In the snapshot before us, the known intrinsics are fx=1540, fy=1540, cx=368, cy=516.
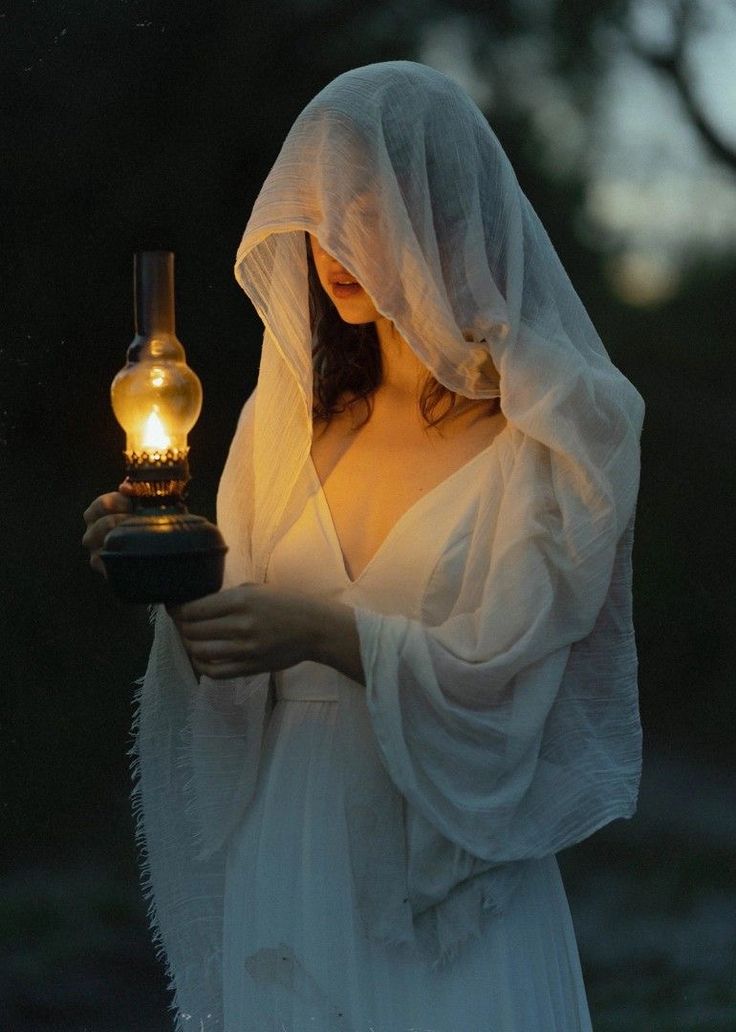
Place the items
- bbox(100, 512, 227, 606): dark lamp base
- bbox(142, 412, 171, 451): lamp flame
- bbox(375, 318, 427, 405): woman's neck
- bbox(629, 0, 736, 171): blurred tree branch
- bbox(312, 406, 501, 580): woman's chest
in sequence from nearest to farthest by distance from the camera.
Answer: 1. bbox(100, 512, 227, 606): dark lamp base
2. bbox(142, 412, 171, 451): lamp flame
3. bbox(312, 406, 501, 580): woman's chest
4. bbox(375, 318, 427, 405): woman's neck
5. bbox(629, 0, 736, 171): blurred tree branch

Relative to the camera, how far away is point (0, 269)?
5.16 metres

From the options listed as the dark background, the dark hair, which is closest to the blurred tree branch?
the dark background

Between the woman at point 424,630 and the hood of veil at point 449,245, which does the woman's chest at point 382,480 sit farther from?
the hood of veil at point 449,245

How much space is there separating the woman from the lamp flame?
0.33ft

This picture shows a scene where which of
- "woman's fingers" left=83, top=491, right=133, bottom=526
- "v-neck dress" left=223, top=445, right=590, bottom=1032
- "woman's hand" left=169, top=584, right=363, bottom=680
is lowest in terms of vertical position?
"v-neck dress" left=223, top=445, right=590, bottom=1032

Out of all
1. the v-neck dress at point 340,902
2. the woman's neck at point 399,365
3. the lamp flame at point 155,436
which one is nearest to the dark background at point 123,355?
the v-neck dress at point 340,902

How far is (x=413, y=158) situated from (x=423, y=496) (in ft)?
1.41

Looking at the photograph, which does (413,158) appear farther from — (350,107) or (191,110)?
(191,110)

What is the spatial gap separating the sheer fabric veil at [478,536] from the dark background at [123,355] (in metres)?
2.95

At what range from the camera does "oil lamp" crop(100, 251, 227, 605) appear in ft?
5.66

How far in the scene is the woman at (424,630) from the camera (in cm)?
188

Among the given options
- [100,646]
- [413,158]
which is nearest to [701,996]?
[100,646]

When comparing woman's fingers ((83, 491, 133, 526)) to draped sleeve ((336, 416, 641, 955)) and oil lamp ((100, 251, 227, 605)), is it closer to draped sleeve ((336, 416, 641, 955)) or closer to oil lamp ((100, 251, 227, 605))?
oil lamp ((100, 251, 227, 605))

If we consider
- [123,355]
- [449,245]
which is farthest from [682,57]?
[449,245]
